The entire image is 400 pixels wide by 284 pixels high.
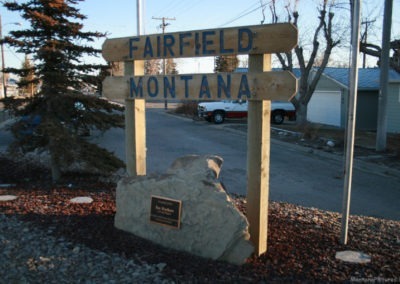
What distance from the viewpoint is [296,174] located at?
32.0ft

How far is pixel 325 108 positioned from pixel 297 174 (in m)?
17.0

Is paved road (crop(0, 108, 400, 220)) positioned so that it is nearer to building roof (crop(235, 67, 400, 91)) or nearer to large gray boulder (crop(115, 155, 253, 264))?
large gray boulder (crop(115, 155, 253, 264))

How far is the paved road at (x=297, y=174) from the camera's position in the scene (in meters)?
7.16

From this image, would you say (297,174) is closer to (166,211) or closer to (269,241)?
(269,241)

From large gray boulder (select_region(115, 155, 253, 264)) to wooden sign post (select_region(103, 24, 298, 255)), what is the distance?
280 millimetres

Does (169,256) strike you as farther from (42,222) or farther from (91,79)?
(91,79)

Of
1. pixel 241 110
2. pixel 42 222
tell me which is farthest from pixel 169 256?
pixel 241 110

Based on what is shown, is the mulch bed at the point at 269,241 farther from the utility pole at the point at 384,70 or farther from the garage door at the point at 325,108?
the garage door at the point at 325,108

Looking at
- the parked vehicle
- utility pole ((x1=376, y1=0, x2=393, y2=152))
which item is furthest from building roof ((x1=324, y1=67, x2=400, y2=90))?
utility pole ((x1=376, y1=0, x2=393, y2=152))

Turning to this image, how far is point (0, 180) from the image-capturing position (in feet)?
23.6

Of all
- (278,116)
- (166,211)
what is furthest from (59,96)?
(278,116)

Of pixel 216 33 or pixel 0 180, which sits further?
pixel 0 180

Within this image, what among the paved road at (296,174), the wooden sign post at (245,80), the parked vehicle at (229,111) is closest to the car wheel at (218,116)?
the parked vehicle at (229,111)

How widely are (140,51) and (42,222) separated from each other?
88.7 inches
